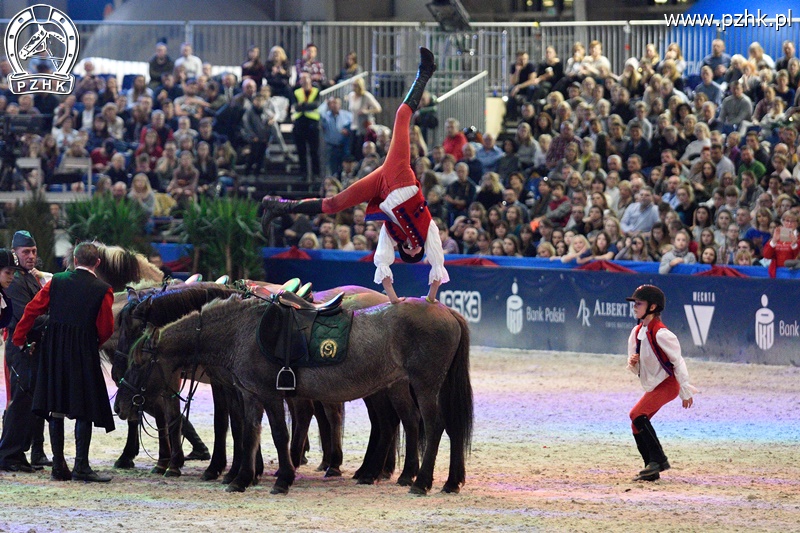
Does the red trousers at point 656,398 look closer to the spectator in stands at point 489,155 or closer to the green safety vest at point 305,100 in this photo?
the spectator in stands at point 489,155

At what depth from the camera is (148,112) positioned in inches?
901

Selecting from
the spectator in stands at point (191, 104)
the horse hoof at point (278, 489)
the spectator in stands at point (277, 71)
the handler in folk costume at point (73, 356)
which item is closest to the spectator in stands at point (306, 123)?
the spectator in stands at point (277, 71)

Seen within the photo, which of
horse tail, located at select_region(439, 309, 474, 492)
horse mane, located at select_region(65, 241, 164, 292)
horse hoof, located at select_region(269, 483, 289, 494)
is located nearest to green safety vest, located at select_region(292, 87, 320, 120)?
horse mane, located at select_region(65, 241, 164, 292)

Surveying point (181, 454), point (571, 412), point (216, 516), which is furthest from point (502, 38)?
point (216, 516)

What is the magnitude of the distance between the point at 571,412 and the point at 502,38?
12.4 meters

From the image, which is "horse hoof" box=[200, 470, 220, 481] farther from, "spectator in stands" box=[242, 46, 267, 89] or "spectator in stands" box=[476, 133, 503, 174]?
"spectator in stands" box=[242, 46, 267, 89]

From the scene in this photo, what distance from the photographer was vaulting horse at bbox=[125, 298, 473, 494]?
959cm

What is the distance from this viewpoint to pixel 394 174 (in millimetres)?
9867

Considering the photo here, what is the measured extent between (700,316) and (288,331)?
8.60 m

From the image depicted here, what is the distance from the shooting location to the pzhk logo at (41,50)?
17922 mm

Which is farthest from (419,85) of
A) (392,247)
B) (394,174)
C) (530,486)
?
(530,486)

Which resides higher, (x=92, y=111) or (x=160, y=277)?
(x=92, y=111)

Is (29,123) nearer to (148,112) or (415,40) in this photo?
(148,112)

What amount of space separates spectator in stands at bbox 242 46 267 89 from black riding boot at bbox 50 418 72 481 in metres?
14.5
